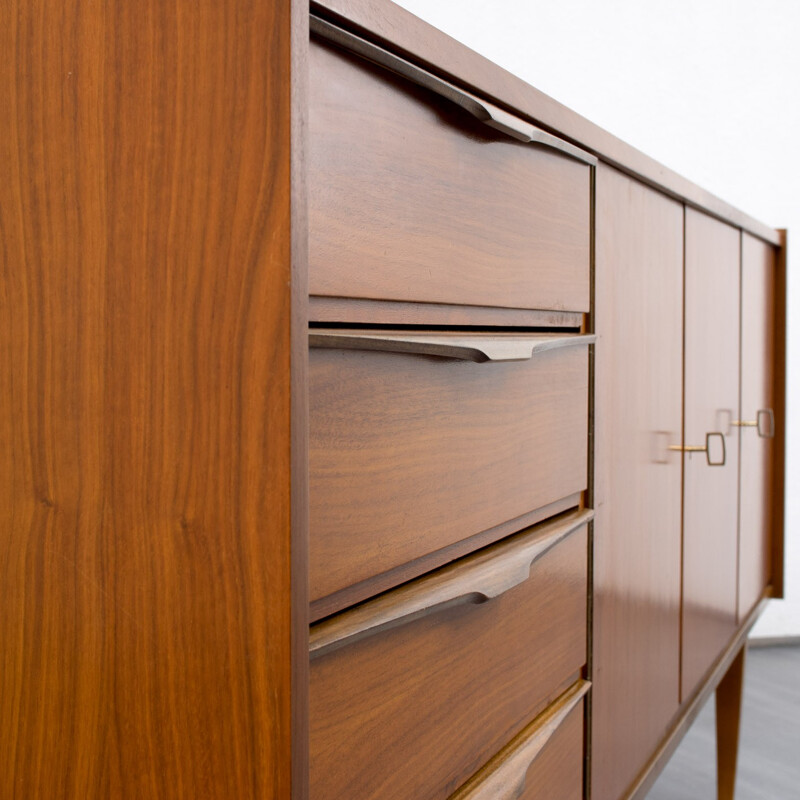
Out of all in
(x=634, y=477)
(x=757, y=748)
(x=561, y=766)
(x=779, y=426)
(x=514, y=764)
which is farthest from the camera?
(x=757, y=748)

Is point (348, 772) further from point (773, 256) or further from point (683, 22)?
point (683, 22)

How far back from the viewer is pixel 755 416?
1891 millimetres

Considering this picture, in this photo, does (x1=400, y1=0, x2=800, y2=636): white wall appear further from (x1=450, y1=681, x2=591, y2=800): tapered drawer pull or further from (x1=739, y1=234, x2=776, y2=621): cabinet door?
(x1=450, y1=681, x2=591, y2=800): tapered drawer pull

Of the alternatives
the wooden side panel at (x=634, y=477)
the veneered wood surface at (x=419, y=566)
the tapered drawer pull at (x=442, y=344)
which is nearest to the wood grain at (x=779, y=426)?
the wooden side panel at (x=634, y=477)

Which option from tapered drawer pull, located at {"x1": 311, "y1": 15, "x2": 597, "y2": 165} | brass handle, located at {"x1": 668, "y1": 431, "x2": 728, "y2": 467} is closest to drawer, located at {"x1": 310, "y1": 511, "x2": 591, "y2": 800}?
tapered drawer pull, located at {"x1": 311, "y1": 15, "x2": 597, "y2": 165}

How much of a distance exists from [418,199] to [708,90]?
2.52 metres

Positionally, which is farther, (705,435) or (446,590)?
(705,435)

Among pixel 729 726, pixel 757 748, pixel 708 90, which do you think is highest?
pixel 708 90

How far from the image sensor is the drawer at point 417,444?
522 millimetres

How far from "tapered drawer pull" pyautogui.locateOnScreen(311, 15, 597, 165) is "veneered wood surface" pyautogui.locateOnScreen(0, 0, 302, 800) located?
0.06 m

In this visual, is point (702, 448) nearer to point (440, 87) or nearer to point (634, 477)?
point (634, 477)

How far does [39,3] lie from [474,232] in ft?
1.05

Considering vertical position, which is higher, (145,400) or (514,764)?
(145,400)

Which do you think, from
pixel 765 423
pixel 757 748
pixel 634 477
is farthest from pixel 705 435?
pixel 757 748
